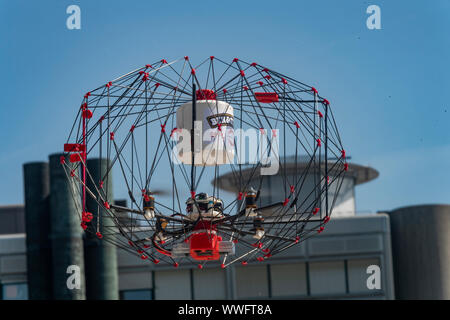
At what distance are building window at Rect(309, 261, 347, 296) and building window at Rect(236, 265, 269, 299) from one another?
305 centimetres

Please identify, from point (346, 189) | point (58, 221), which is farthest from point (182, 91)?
point (346, 189)

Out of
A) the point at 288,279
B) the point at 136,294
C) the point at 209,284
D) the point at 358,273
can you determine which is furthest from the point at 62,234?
the point at 358,273

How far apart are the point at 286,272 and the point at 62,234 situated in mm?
14702

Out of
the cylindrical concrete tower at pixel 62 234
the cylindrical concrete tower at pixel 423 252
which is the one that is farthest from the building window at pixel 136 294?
the cylindrical concrete tower at pixel 423 252

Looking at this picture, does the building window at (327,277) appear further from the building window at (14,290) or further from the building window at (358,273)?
the building window at (14,290)

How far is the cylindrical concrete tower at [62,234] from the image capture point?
48312 millimetres

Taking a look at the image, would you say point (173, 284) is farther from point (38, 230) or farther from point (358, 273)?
point (358, 273)

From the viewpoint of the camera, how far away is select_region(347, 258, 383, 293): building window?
5222 centimetres

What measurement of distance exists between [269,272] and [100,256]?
36.3 feet

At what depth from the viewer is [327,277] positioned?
172 ft

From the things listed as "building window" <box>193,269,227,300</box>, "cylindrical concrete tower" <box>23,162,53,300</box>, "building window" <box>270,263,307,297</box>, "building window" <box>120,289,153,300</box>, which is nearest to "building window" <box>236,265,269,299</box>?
"building window" <box>270,263,307,297</box>

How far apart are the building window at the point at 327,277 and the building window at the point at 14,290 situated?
18.4m

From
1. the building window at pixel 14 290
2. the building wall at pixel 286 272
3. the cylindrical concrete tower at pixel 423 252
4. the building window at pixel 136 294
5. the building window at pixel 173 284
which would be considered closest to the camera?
A: the building window at pixel 14 290

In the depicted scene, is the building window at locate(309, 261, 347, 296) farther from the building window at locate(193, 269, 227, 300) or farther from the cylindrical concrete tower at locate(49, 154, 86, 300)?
the cylindrical concrete tower at locate(49, 154, 86, 300)
